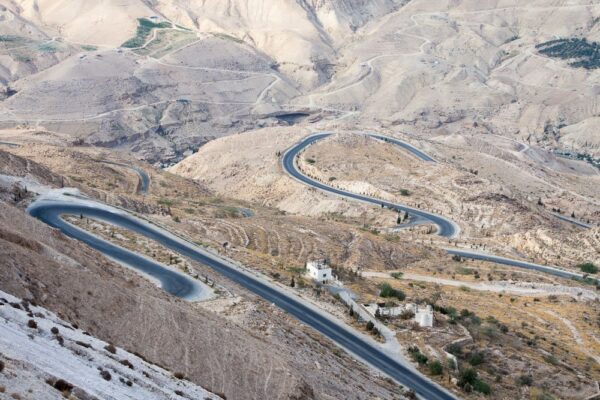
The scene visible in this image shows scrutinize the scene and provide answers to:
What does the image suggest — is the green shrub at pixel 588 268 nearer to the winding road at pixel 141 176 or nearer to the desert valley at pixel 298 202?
the desert valley at pixel 298 202

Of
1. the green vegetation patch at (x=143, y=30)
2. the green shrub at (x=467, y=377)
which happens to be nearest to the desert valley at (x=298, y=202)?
the green shrub at (x=467, y=377)

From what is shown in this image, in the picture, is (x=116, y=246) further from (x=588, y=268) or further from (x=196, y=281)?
(x=588, y=268)

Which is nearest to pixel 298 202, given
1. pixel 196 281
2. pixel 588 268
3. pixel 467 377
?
pixel 588 268

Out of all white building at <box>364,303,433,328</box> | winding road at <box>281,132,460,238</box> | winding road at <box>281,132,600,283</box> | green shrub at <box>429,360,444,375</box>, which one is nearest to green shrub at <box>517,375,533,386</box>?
green shrub at <box>429,360,444,375</box>

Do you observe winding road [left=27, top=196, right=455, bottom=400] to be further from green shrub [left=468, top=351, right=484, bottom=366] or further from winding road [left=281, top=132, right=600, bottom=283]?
winding road [left=281, top=132, right=600, bottom=283]

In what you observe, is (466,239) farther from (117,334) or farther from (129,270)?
(117,334)

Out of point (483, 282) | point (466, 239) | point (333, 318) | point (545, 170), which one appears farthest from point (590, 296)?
point (545, 170)
